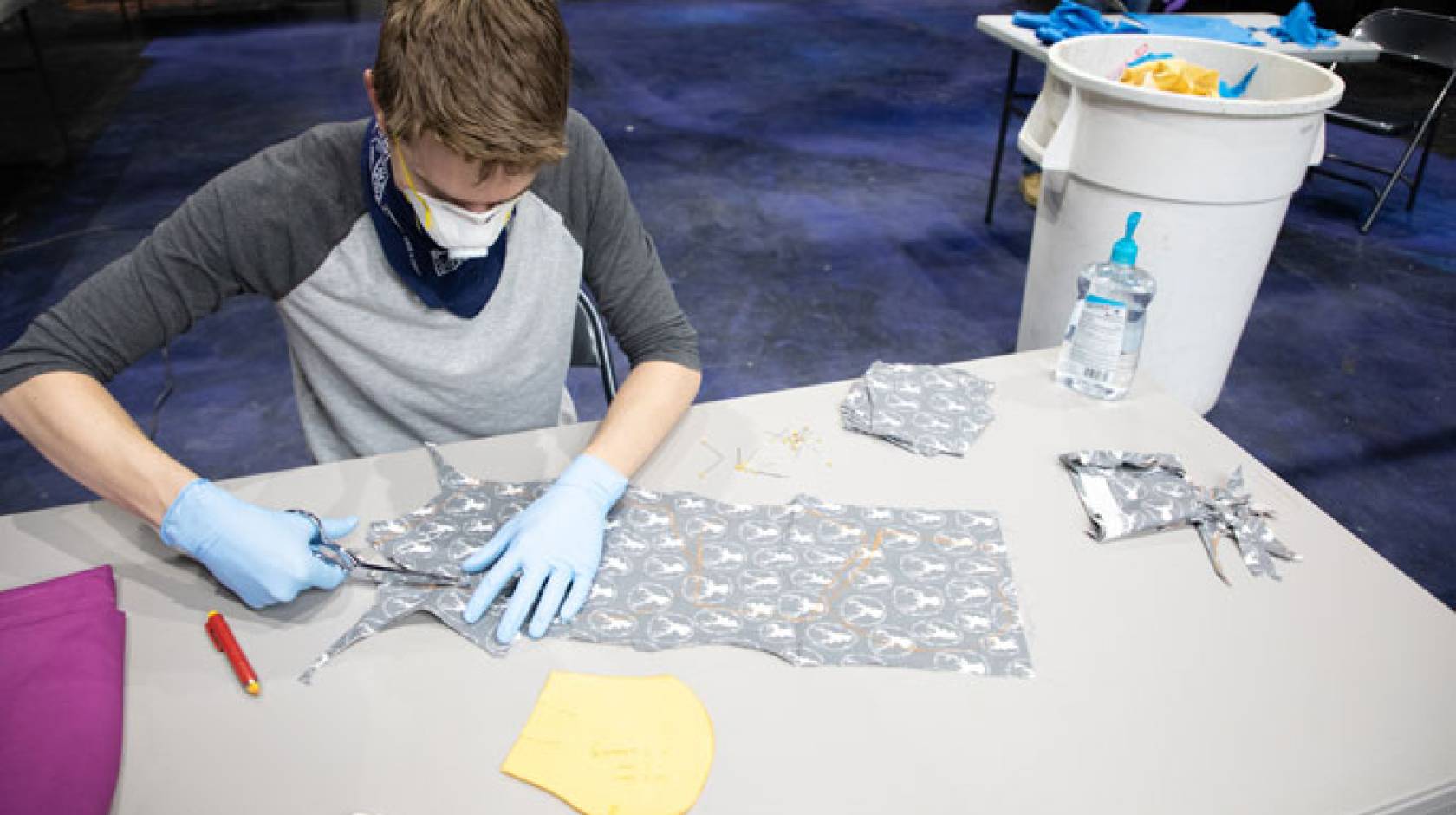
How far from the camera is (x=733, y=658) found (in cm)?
83

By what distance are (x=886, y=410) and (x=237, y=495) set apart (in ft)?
2.49

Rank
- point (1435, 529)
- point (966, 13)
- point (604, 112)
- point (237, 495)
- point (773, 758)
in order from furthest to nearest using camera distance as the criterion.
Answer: point (966, 13) < point (604, 112) < point (1435, 529) < point (237, 495) < point (773, 758)

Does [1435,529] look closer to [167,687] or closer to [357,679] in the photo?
[357,679]

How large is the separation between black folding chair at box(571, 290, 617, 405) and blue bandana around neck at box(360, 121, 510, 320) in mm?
193

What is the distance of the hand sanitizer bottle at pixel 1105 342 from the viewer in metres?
1.19

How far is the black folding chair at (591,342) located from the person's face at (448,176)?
0.36m

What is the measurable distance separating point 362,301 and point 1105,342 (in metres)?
0.94

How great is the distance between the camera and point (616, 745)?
755 mm

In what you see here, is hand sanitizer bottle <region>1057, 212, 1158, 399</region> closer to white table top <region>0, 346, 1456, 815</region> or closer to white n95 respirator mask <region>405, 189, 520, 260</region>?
white table top <region>0, 346, 1456, 815</region>

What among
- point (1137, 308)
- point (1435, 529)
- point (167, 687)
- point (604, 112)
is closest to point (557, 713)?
point (167, 687)

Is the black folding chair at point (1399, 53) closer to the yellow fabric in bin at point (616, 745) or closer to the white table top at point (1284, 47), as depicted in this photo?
the white table top at point (1284, 47)

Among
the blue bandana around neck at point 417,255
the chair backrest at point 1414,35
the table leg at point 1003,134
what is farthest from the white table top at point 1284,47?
the blue bandana around neck at point 417,255

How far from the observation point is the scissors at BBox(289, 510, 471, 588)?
895mm

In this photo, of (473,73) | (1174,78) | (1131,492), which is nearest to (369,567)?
(473,73)
